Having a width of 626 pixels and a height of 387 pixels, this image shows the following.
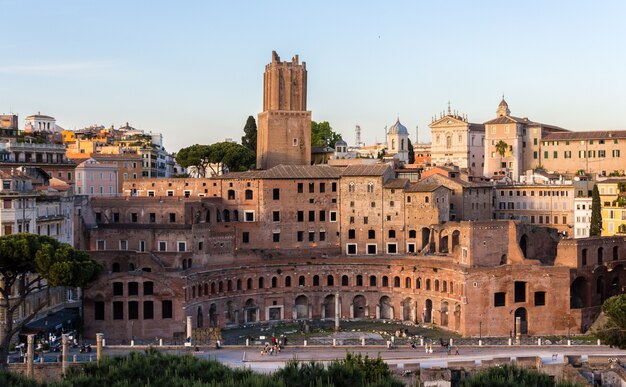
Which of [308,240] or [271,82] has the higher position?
[271,82]

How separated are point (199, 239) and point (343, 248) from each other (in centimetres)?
1192

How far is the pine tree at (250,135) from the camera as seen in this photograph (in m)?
87.9

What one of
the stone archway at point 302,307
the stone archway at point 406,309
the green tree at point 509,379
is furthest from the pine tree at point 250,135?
the green tree at point 509,379

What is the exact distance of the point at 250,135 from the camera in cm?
8819

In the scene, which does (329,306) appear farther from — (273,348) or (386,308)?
(273,348)

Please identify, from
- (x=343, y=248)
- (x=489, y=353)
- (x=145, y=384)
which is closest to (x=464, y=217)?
(x=343, y=248)

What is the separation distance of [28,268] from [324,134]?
2256 inches

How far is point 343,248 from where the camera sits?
66.3 meters

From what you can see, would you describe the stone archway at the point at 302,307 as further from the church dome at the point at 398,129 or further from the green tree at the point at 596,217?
the church dome at the point at 398,129

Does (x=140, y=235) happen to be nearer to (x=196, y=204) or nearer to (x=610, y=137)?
(x=196, y=204)

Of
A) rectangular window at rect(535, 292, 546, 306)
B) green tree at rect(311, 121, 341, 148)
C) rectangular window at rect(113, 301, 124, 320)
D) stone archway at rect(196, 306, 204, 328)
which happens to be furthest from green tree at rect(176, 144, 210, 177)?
rectangular window at rect(535, 292, 546, 306)

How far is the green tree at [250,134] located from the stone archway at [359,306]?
28.8m

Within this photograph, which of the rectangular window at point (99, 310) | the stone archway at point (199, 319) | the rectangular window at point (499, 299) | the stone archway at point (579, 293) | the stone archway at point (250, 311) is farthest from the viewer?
the stone archway at point (250, 311)

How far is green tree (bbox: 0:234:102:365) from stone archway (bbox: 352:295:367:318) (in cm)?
2228
